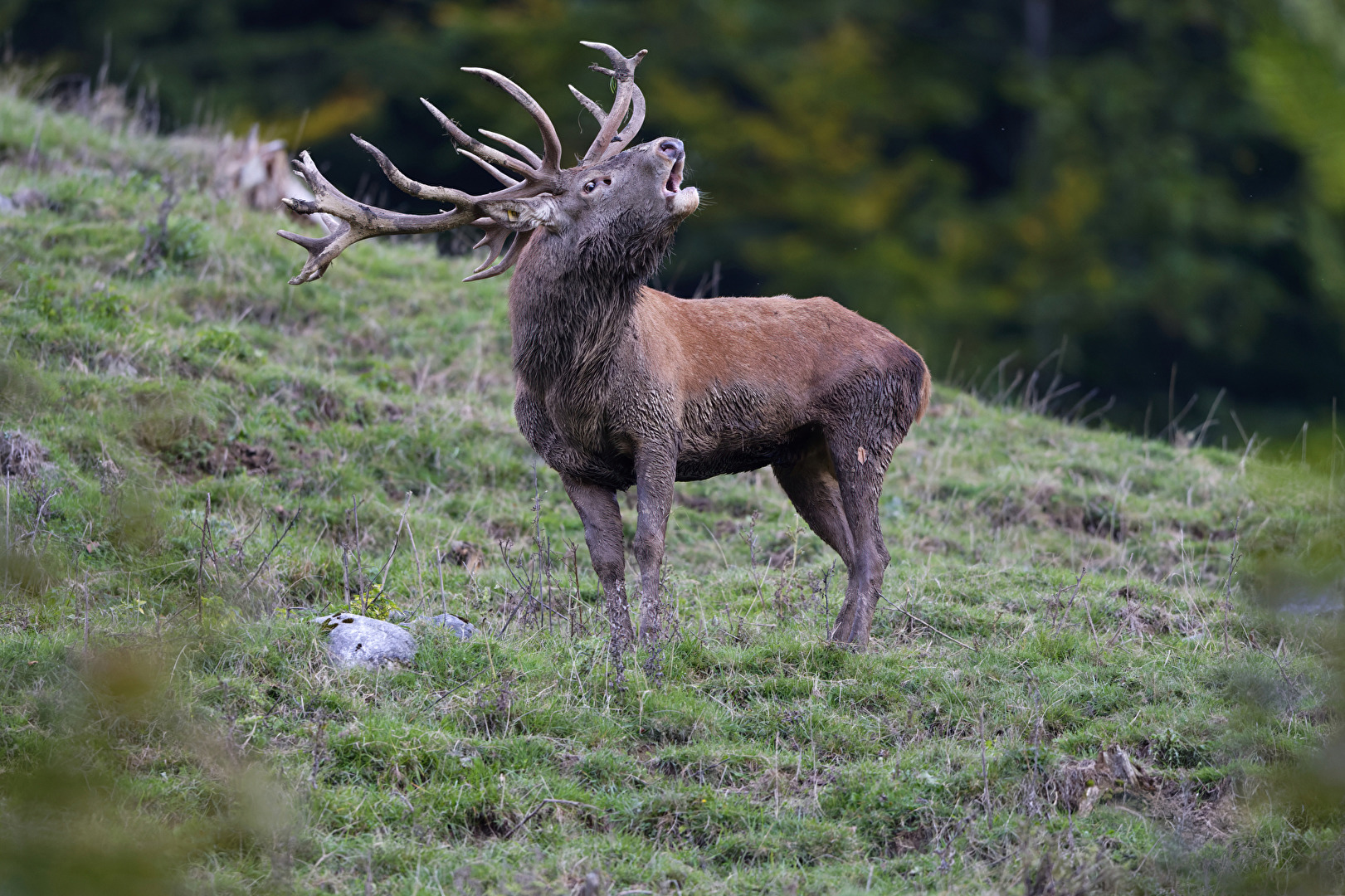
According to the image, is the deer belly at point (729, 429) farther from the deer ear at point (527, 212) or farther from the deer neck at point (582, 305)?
the deer ear at point (527, 212)

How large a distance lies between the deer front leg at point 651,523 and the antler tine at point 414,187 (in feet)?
4.76

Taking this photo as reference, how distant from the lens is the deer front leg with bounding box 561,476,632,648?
629cm

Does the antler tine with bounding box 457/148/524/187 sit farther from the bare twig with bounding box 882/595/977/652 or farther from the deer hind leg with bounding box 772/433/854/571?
the bare twig with bounding box 882/595/977/652

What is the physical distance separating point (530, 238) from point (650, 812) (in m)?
2.90

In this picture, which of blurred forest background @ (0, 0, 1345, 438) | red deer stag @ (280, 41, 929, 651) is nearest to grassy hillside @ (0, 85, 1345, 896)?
red deer stag @ (280, 41, 929, 651)

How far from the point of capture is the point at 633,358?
6312mm

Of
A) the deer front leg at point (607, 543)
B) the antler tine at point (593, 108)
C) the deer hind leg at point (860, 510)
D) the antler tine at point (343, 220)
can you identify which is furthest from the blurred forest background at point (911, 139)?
the antler tine at point (343, 220)

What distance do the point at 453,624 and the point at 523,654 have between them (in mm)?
574

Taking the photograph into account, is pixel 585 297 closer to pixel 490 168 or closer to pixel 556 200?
pixel 556 200

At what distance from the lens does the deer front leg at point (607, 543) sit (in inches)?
248

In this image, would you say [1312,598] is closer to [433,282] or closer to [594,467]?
[594,467]

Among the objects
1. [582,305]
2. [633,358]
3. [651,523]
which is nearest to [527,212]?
[582,305]

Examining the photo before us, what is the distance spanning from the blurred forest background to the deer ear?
44.1 ft

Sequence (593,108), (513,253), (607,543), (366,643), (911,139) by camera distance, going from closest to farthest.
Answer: (366,643) → (607,543) → (513,253) → (593,108) → (911,139)
